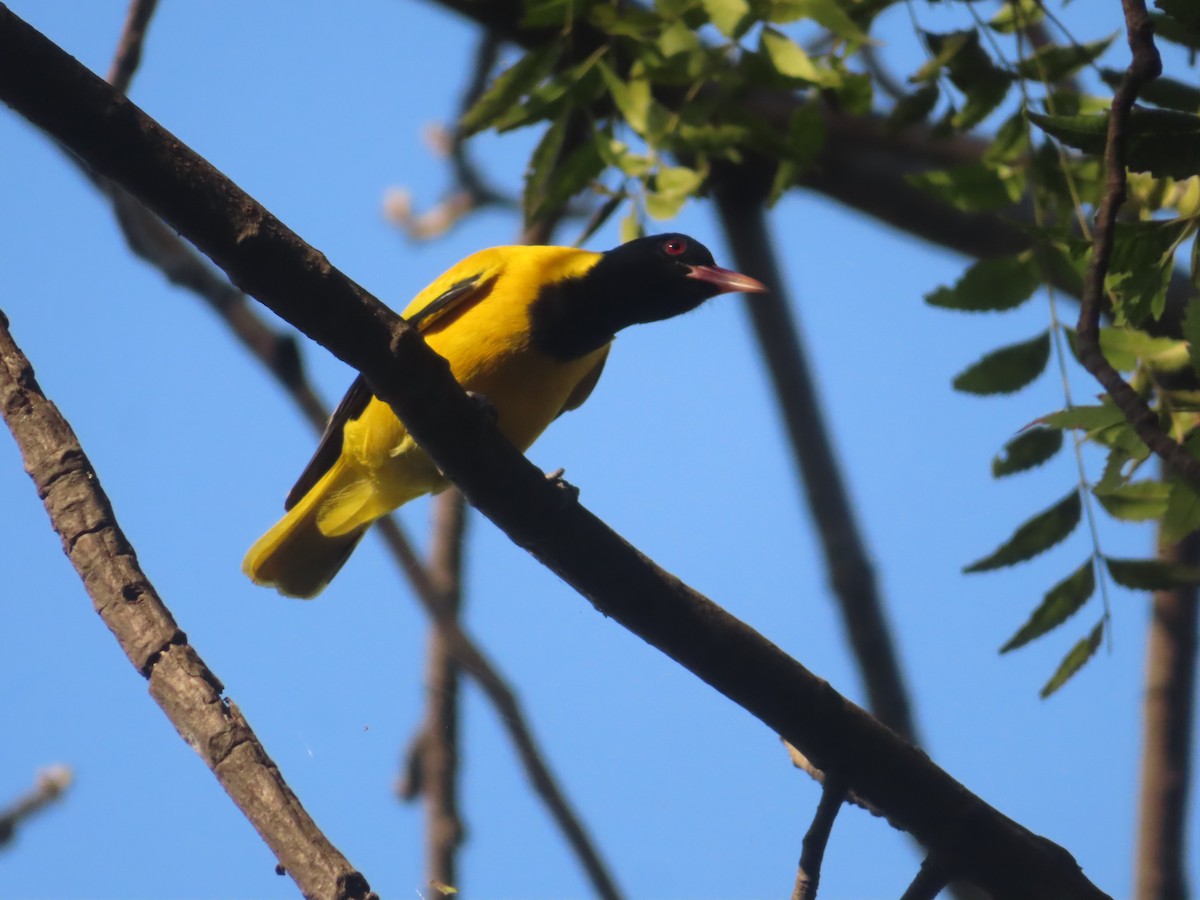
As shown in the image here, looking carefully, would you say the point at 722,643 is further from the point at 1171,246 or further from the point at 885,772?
the point at 1171,246

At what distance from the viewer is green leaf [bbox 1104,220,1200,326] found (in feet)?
7.29

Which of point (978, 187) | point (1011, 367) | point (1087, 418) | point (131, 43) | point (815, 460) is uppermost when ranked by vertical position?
point (131, 43)

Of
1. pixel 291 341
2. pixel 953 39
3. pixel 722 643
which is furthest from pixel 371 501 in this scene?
pixel 953 39

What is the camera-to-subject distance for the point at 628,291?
431 cm

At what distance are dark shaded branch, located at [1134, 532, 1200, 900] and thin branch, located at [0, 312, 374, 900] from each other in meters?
2.85

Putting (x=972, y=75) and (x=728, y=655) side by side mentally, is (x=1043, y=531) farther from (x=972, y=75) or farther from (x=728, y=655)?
(x=972, y=75)

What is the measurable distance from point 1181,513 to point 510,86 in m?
2.00

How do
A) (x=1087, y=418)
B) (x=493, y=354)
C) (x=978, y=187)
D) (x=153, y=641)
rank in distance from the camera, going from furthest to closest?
1. (x=493, y=354)
2. (x=978, y=187)
3. (x=153, y=641)
4. (x=1087, y=418)

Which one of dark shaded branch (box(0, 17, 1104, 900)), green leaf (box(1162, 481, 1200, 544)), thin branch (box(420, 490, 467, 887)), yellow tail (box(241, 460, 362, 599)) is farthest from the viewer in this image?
yellow tail (box(241, 460, 362, 599))

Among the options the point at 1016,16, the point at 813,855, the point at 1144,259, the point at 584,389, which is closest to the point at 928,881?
the point at 813,855

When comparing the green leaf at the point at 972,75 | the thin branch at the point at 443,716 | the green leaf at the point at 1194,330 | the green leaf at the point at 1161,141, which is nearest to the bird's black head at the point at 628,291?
the thin branch at the point at 443,716

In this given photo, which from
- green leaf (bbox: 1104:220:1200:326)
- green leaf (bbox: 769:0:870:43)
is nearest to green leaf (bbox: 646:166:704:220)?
green leaf (bbox: 769:0:870:43)

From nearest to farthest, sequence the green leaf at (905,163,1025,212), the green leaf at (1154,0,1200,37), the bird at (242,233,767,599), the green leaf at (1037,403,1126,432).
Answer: the green leaf at (1154,0,1200,37), the green leaf at (1037,403,1126,432), the green leaf at (905,163,1025,212), the bird at (242,233,767,599)

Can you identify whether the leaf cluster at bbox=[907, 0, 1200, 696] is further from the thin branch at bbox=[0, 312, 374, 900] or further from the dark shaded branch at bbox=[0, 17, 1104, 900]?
the thin branch at bbox=[0, 312, 374, 900]
